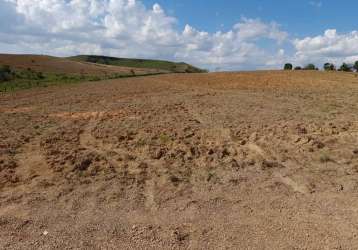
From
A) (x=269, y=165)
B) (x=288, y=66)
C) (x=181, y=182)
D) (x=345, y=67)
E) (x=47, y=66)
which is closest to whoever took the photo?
(x=181, y=182)

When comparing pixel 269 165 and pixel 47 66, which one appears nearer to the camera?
pixel 269 165

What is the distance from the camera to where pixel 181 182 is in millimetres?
6406

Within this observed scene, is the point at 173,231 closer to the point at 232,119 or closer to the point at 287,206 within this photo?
the point at 287,206

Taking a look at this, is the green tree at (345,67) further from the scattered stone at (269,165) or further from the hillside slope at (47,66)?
the scattered stone at (269,165)

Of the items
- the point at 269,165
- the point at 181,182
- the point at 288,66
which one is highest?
the point at 288,66

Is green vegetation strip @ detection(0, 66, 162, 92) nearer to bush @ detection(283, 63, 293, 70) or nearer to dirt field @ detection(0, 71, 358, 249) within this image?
dirt field @ detection(0, 71, 358, 249)

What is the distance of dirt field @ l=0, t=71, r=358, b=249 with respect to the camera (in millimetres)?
4723

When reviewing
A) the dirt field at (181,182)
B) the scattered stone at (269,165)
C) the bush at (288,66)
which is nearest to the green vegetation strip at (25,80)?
the dirt field at (181,182)

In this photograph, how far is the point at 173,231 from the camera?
189 inches

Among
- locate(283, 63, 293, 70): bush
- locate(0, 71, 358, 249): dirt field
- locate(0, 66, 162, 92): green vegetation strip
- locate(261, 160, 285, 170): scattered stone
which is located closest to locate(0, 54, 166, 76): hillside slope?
locate(0, 66, 162, 92): green vegetation strip

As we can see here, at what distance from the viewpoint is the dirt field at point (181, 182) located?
472cm

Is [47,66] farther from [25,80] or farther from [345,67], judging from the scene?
[345,67]

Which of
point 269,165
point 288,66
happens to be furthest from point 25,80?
point 288,66

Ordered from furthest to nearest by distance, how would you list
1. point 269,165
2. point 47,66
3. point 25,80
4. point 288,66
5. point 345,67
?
point 47,66, point 288,66, point 345,67, point 25,80, point 269,165
